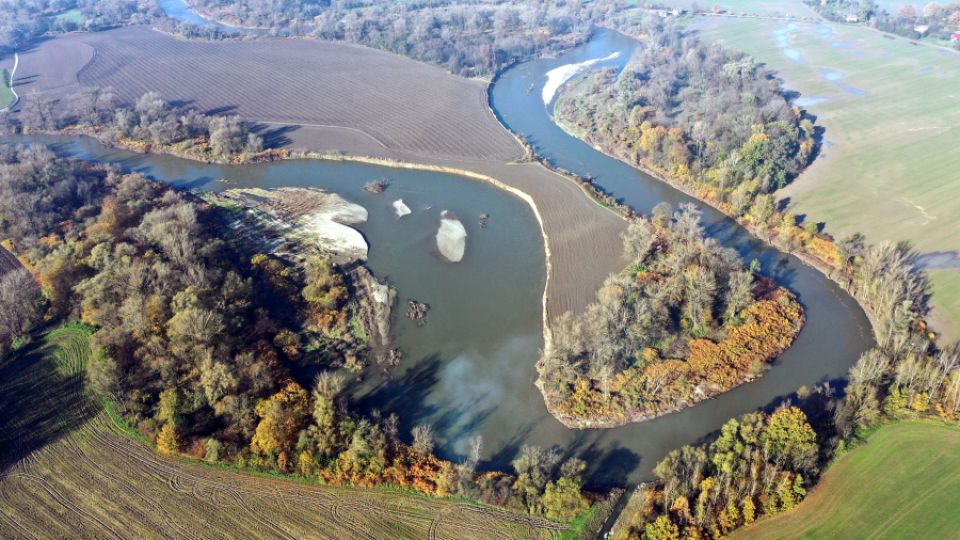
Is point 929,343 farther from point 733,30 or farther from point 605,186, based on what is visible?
point 733,30

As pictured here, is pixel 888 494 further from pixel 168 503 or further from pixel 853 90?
pixel 853 90

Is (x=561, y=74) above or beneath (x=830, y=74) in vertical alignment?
beneath

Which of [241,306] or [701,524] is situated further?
[241,306]

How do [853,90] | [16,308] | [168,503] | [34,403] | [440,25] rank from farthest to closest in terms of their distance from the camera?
[440,25], [853,90], [16,308], [34,403], [168,503]

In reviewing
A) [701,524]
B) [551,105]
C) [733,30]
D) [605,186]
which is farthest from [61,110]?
[733,30]

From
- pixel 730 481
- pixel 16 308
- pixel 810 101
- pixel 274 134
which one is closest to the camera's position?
pixel 730 481

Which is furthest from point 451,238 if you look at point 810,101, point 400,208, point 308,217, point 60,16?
point 60,16

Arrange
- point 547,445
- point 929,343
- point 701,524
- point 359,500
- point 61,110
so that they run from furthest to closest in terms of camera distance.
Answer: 1. point 61,110
2. point 929,343
3. point 547,445
4. point 359,500
5. point 701,524

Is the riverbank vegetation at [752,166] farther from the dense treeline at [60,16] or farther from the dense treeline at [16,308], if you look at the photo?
the dense treeline at [60,16]
